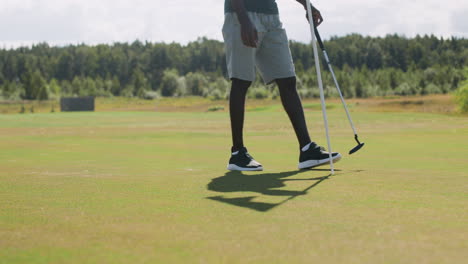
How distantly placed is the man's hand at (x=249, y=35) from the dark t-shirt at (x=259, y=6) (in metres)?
0.29

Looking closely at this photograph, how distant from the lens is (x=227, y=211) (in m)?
3.50

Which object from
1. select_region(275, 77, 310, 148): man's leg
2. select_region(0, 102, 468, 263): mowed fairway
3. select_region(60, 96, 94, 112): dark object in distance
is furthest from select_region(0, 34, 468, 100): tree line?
select_region(0, 102, 468, 263): mowed fairway

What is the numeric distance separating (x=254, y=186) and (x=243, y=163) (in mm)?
1059

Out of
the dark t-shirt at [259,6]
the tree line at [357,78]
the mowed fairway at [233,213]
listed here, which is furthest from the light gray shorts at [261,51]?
the tree line at [357,78]

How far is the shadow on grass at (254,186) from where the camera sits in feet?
12.4

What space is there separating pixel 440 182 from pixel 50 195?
2.79 m

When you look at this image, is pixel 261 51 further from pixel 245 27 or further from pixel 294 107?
pixel 294 107

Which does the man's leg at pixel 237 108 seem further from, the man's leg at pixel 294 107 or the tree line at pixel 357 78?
the tree line at pixel 357 78

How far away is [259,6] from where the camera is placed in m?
5.86

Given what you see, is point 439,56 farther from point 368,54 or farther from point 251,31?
point 251,31

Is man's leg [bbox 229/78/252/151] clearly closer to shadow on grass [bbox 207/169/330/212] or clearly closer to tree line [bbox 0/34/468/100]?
shadow on grass [bbox 207/169/330/212]

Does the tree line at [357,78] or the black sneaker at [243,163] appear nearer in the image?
the black sneaker at [243,163]

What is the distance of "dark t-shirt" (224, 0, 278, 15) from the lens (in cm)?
582

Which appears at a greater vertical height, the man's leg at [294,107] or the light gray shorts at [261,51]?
the light gray shorts at [261,51]
